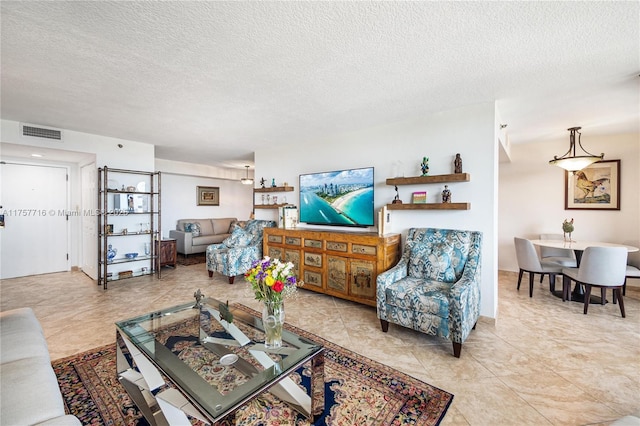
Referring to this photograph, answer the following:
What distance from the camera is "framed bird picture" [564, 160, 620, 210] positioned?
4.27 meters

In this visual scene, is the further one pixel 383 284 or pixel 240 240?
pixel 240 240

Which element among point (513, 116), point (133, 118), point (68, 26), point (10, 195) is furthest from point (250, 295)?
point (10, 195)

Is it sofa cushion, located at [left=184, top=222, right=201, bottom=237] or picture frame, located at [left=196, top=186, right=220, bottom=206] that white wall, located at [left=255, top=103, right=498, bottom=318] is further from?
picture frame, located at [left=196, top=186, right=220, bottom=206]

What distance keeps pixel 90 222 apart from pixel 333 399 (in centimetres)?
528

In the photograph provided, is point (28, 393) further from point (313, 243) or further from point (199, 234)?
point (199, 234)

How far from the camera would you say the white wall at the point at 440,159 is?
293 centimetres

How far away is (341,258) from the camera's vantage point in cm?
354

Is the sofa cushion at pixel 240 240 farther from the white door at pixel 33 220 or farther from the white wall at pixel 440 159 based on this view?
the white door at pixel 33 220

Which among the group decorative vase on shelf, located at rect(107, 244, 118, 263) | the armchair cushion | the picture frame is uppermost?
the picture frame

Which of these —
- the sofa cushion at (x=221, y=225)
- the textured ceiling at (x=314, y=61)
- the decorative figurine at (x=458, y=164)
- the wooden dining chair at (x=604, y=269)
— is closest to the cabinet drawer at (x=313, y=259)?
the textured ceiling at (x=314, y=61)

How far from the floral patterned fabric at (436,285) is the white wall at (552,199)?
9.50 feet

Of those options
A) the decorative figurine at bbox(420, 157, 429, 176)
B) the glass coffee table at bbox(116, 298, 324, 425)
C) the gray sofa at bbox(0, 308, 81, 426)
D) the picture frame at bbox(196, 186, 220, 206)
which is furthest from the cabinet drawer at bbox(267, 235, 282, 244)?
the picture frame at bbox(196, 186, 220, 206)

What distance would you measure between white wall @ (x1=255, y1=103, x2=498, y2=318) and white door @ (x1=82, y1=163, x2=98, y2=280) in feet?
12.8

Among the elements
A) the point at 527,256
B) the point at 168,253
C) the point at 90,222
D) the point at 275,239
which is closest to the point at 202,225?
the point at 168,253
